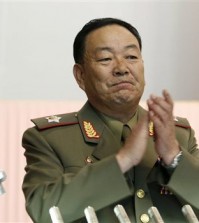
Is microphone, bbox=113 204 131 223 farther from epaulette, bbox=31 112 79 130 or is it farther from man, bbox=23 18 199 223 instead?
epaulette, bbox=31 112 79 130

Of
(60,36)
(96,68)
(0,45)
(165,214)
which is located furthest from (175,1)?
(165,214)

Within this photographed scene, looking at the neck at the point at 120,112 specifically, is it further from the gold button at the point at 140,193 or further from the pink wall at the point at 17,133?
the pink wall at the point at 17,133

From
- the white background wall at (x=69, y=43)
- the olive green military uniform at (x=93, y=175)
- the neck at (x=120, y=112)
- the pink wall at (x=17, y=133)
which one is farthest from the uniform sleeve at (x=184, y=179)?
the white background wall at (x=69, y=43)

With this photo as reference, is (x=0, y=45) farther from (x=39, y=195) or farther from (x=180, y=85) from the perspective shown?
(x=39, y=195)

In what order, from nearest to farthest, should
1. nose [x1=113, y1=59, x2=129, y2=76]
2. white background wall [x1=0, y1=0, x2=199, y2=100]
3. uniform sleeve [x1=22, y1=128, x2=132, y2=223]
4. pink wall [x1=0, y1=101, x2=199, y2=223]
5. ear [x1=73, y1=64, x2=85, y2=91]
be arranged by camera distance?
uniform sleeve [x1=22, y1=128, x2=132, y2=223] < nose [x1=113, y1=59, x2=129, y2=76] < ear [x1=73, y1=64, x2=85, y2=91] < pink wall [x1=0, y1=101, x2=199, y2=223] < white background wall [x1=0, y1=0, x2=199, y2=100]

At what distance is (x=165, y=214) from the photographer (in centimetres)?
134

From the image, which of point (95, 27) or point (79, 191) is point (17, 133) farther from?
point (79, 191)

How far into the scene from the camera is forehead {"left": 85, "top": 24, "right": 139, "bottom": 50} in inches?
56.1

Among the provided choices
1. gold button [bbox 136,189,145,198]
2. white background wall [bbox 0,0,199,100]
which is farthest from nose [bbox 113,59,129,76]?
white background wall [bbox 0,0,199,100]

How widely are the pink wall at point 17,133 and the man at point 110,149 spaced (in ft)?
2.29

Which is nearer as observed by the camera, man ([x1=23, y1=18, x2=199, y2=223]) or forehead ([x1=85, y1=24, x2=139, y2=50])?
man ([x1=23, y1=18, x2=199, y2=223])

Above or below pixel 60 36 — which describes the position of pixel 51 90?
below

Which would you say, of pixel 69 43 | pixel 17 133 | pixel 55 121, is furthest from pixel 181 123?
pixel 69 43

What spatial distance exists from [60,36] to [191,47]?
1.57 feet
